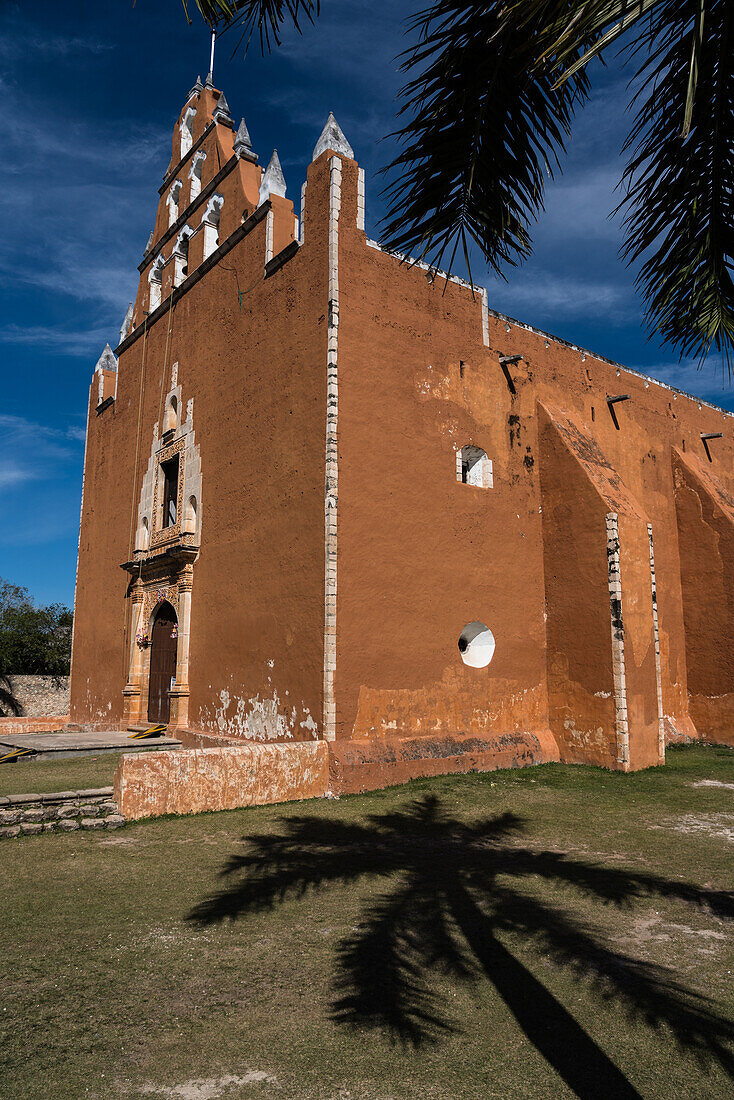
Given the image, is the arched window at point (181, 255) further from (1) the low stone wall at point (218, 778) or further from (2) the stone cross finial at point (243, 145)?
(1) the low stone wall at point (218, 778)

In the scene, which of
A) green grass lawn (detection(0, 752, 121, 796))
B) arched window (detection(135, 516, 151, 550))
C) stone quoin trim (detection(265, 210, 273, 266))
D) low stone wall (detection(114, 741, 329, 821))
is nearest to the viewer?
low stone wall (detection(114, 741, 329, 821))

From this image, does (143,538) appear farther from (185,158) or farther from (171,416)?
(185,158)

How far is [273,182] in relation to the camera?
35.4 ft

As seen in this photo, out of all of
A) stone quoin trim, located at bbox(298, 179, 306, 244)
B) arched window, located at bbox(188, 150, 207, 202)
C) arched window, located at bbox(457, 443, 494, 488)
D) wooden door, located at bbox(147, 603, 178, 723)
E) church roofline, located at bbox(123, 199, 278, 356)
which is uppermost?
arched window, located at bbox(188, 150, 207, 202)

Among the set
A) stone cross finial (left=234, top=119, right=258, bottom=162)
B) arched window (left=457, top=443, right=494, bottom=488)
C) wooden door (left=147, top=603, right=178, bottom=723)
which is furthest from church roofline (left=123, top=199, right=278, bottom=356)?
wooden door (left=147, top=603, right=178, bottom=723)

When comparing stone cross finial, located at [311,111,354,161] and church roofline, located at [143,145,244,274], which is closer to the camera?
stone cross finial, located at [311,111,354,161]

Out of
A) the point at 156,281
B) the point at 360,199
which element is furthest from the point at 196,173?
the point at 360,199

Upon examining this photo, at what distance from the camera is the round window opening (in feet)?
33.7

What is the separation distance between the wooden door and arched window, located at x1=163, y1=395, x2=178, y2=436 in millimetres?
3348

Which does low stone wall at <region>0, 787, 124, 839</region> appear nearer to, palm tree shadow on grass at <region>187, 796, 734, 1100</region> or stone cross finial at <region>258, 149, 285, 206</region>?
palm tree shadow on grass at <region>187, 796, 734, 1100</region>

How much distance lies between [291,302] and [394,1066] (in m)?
9.17

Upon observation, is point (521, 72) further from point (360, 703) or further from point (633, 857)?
point (360, 703)

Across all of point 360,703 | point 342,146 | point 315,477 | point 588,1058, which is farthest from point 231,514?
point 588,1058

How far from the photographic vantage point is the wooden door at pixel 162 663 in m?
12.9
